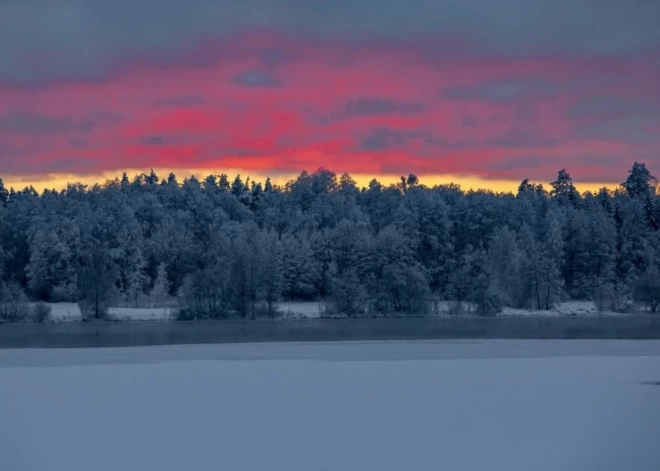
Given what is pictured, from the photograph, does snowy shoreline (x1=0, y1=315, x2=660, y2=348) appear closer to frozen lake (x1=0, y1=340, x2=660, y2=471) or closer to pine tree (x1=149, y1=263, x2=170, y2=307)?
frozen lake (x1=0, y1=340, x2=660, y2=471)

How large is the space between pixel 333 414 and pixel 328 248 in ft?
Answer: 173

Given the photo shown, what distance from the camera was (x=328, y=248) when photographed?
68688 mm

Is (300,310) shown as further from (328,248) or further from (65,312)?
(65,312)

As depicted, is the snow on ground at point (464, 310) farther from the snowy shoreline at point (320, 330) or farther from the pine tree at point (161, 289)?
the pine tree at point (161, 289)

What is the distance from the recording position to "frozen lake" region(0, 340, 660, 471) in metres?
12.9

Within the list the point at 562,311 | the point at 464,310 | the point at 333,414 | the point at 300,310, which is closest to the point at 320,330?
the point at 300,310

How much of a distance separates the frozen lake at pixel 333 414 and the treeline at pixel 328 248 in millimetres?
30506

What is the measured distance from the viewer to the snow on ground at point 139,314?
53250 mm

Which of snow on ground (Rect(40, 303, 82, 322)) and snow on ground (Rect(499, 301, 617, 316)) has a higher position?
snow on ground (Rect(40, 303, 82, 322))

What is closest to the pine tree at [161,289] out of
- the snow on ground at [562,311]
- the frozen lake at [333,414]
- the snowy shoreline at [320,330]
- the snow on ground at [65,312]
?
the snow on ground at [65,312]

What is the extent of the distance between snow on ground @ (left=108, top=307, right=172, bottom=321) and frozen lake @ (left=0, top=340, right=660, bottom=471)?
27518 mm

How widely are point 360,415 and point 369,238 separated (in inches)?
1990

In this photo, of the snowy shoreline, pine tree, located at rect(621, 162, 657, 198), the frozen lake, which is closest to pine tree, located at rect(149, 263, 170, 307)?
the snowy shoreline

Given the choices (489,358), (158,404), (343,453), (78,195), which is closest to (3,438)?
(158,404)
